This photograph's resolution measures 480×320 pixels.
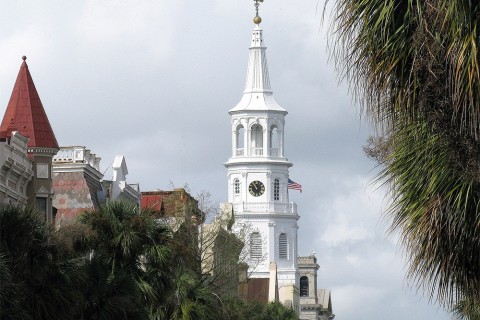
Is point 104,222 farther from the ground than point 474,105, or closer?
farther from the ground

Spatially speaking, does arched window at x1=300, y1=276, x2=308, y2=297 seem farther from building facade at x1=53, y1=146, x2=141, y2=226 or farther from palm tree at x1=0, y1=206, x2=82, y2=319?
palm tree at x1=0, y1=206, x2=82, y2=319

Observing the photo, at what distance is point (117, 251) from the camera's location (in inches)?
1742

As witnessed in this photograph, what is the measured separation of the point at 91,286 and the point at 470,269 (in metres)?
22.1

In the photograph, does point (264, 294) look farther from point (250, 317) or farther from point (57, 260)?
point (57, 260)

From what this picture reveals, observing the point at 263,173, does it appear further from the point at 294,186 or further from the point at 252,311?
the point at 252,311

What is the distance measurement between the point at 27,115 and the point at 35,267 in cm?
2410

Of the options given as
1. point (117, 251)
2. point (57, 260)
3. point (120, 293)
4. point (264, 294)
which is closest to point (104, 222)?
point (117, 251)

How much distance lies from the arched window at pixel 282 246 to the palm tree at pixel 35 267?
14132 cm

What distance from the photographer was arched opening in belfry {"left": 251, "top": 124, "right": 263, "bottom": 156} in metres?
175

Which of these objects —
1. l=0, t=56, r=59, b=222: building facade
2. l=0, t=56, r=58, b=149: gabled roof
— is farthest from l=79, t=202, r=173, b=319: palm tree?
l=0, t=56, r=58, b=149: gabled roof

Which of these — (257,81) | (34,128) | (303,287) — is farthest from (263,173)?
(34,128)

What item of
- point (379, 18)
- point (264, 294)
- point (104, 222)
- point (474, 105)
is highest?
point (264, 294)

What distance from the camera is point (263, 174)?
579 ft

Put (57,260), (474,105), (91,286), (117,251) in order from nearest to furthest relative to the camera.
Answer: (474,105), (57,260), (91,286), (117,251)
